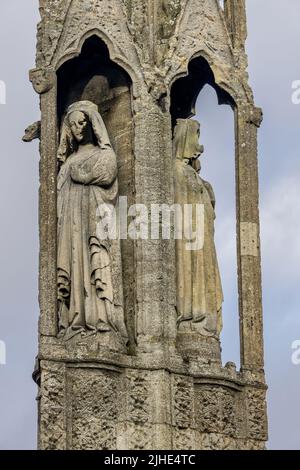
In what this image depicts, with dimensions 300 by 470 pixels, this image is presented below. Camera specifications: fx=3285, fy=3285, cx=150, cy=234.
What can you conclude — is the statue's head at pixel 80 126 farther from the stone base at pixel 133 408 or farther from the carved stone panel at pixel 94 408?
the carved stone panel at pixel 94 408

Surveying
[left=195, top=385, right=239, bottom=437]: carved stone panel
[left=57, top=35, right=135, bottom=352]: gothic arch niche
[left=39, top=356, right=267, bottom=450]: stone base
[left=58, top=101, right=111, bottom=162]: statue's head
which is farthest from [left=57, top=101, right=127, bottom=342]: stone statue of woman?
[left=195, top=385, right=239, bottom=437]: carved stone panel

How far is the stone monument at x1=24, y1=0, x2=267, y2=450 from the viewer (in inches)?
1602

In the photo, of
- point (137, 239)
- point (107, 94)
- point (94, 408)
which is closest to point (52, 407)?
point (94, 408)

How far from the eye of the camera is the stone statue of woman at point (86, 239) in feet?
135

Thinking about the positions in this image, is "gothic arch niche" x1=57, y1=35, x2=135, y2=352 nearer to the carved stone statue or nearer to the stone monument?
the stone monument

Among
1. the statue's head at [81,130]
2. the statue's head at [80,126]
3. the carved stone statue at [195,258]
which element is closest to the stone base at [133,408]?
the carved stone statue at [195,258]

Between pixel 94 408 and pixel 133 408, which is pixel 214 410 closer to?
pixel 133 408

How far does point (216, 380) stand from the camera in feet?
136

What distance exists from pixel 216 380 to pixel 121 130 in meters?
3.56

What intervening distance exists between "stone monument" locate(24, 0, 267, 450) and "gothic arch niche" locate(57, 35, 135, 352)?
2cm

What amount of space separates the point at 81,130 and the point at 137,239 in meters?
1.65

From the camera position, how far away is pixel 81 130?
4216 centimetres
